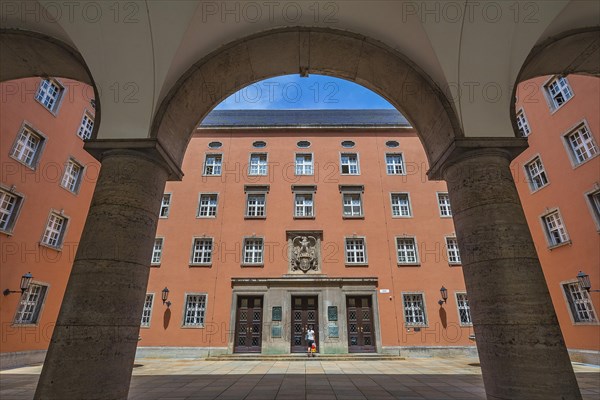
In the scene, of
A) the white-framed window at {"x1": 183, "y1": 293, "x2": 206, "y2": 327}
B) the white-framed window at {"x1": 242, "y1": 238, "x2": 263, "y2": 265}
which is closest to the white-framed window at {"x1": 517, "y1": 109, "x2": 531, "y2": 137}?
the white-framed window at {"x1": 242, "y1": 238, "x2": 263, "y2": 265}

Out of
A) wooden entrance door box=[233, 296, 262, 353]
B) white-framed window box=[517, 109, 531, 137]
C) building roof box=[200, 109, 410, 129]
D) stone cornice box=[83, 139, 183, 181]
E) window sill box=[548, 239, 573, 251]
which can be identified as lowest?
wooden entrance door box=[233, 296, 262, 353]

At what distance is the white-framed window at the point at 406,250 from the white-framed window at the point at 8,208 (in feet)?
56.4

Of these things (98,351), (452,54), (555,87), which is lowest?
(98,351)

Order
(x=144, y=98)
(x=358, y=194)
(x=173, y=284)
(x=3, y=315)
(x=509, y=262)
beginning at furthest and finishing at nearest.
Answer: (x=358, y=194) → (x=173, y=284) → (x=3, y=315) → (x=144, y=98) → (x=509, y=262)

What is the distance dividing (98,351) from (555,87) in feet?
61.0

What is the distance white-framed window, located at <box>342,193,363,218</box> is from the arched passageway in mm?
12597

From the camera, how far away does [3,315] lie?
11.7 m

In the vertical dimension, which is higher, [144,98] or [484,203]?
[144,98]

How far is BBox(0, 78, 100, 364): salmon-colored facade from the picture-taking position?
476 inches

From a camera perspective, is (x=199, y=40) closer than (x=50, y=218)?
Yes

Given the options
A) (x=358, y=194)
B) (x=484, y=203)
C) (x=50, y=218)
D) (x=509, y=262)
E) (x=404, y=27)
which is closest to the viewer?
(x=509, y=262)

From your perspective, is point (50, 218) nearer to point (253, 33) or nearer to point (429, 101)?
point (253, 33)

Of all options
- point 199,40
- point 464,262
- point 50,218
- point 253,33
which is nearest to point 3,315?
point 50,218

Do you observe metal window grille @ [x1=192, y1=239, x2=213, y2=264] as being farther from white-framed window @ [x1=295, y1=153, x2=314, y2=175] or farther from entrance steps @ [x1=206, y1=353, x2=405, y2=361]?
white-framed window @ [x1=295, y1=153, x2=314, y2=175]
